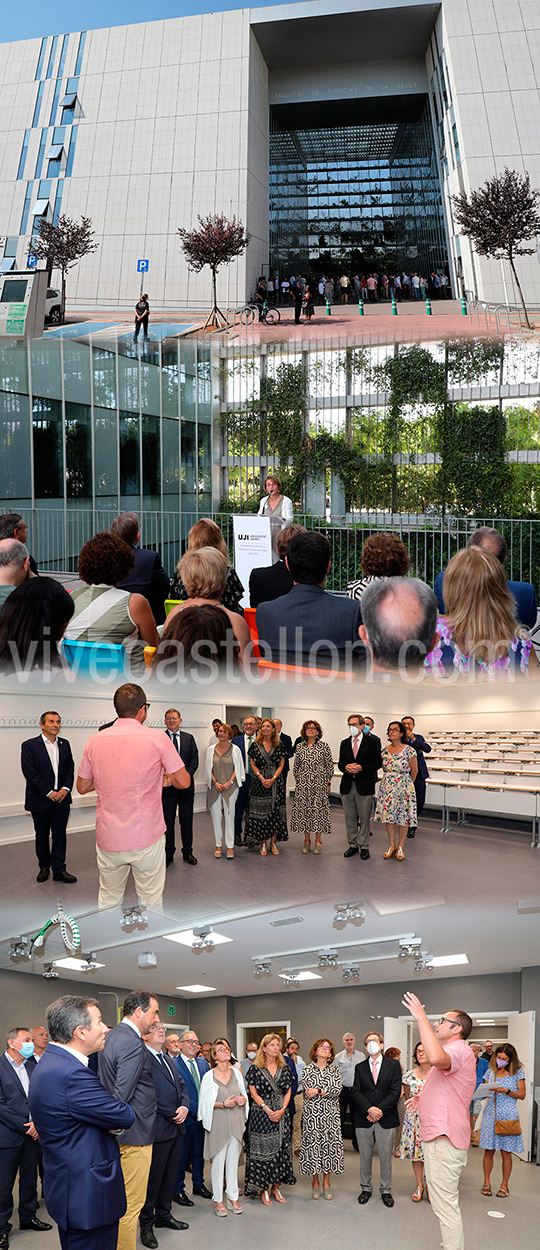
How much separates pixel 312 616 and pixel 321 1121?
14.0ft

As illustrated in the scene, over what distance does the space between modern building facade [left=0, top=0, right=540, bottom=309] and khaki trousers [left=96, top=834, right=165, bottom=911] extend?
96.3 feet

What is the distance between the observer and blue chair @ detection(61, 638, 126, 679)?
390cm

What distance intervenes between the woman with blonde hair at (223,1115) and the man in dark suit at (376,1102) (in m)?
0.84

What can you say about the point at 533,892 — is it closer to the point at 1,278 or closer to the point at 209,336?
the point at 209,336

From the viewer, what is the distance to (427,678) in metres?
3.78

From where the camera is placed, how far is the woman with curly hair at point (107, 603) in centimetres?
378

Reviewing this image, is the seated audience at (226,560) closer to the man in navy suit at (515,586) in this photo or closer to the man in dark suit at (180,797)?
the man in dark suit at (180,797)

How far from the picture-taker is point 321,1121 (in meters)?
6.30

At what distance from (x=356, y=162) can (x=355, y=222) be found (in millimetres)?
2815

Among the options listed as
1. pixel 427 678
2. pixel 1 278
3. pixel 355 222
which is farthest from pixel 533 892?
pixel 355 222

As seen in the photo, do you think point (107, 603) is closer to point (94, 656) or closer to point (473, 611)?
point (94, 656)

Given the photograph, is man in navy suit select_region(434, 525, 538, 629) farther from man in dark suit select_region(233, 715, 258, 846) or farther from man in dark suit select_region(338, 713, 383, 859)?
man in dark suit select_region(233, 715, 258, 846)

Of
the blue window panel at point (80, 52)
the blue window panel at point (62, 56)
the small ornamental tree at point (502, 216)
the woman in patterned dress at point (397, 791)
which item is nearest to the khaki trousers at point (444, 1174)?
the woman in patterned dress at point (397, 791)

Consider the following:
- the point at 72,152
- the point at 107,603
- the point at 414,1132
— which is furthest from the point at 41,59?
the point at 414,1132
